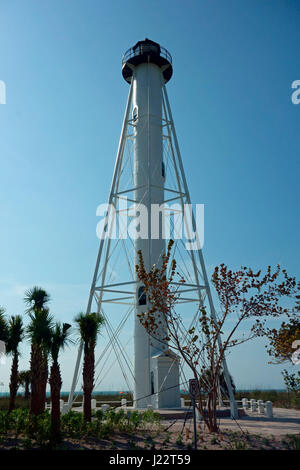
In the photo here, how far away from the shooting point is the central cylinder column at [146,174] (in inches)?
898

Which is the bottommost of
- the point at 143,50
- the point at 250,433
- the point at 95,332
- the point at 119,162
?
the point at 250,433

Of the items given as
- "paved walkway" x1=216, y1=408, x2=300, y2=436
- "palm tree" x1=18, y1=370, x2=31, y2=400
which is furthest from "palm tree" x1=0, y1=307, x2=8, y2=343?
"palm tree" x1=18, y1=370, x2=31, y2=400

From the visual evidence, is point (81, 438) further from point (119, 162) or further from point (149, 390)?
point (119, 162)

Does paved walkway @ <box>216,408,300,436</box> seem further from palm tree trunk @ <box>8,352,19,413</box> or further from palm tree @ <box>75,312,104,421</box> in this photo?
palm tree trunk @ <box>8,352,19,413</box>

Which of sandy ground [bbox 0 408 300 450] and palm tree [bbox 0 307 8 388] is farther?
palm tree [bbox 0 307 8 388]

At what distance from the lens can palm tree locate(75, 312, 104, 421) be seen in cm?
1584

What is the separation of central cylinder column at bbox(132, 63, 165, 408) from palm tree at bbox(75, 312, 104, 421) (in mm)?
5909

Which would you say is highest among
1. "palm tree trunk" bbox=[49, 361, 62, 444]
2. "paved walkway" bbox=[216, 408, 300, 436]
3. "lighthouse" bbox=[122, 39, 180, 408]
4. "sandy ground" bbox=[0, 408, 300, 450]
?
"lighthouse" bbox=[122, 39, 180, 408]

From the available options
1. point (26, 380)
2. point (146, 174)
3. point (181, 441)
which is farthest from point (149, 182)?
point (26, 380)

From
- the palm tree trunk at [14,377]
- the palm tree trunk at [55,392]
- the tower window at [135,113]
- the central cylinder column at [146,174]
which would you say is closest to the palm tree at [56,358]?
the palm tree trunk at [55,392]
